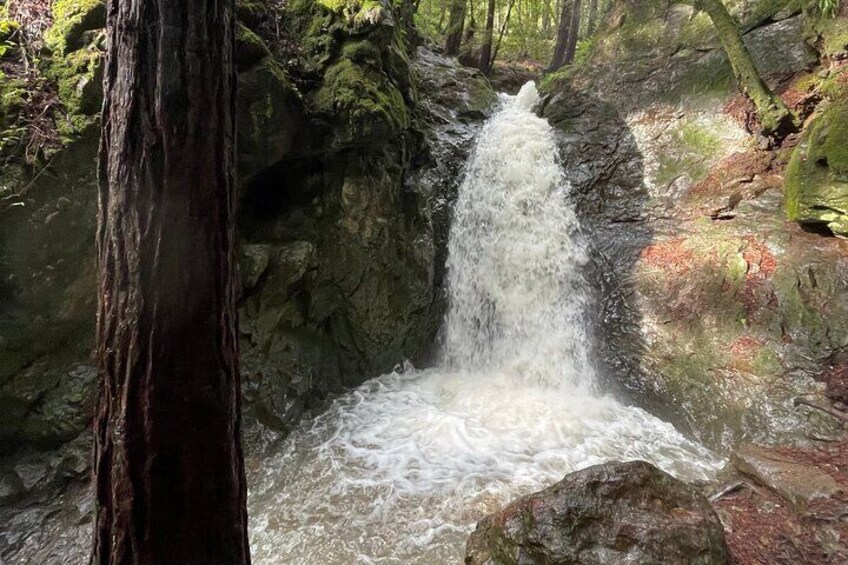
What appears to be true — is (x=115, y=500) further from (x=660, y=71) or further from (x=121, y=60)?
(x=660, y=71)

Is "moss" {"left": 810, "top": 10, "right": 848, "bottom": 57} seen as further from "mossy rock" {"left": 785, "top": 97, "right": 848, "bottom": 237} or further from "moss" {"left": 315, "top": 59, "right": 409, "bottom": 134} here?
"moss" {"left": 315, "top": 59, "right": 409, "bottom": 134}

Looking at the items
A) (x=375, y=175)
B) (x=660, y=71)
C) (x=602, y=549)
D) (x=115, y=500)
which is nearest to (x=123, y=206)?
(x=115, y=500)

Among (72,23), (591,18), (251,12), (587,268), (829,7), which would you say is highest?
(591,18)

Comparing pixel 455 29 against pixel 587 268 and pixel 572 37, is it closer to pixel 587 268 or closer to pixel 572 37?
pixel 572 37

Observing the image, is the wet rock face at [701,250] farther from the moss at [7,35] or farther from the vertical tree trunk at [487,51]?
the moss at [7,35]

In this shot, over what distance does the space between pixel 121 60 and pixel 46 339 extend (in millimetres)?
4422

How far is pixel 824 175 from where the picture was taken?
6.12 m

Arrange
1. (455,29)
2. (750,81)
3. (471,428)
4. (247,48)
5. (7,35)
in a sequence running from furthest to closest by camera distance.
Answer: (455,29) < (750,81) < (471,428) < (247,48) < (7,35)

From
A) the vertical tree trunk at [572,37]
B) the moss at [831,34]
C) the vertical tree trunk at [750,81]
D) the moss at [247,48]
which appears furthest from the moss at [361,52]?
the vertical tree trunk at [572,37]

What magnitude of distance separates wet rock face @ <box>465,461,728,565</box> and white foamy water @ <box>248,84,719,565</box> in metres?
0.82

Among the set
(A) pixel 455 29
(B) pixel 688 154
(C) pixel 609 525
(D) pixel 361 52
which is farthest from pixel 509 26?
(C) pixel 609 525

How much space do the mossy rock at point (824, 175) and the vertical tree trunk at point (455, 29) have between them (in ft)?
34.8

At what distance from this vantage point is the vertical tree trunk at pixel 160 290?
5.55ft

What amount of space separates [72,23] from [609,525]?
710 centimetres
